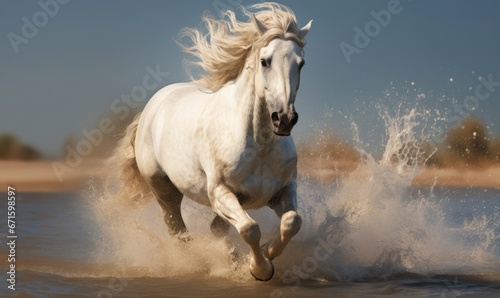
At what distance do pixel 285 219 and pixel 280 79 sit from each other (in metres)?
1.04

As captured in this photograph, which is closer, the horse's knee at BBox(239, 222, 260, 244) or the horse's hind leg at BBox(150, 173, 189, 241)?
the horse's knee at BBox(239, 222, 260, 244)

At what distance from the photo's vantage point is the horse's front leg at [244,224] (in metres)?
5.17

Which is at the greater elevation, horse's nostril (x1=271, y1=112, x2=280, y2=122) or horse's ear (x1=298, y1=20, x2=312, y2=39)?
horse's ear (x1=298, y1=20, x2=312, y2=39)

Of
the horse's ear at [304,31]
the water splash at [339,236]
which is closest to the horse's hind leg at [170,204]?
the water splash at [339,236]

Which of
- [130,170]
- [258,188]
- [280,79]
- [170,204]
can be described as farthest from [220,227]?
[280,79]

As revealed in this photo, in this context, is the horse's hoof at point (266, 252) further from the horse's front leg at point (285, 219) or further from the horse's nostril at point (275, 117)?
the horse's nostril at point (275, 117)

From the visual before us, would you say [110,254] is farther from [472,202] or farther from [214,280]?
[472,202]

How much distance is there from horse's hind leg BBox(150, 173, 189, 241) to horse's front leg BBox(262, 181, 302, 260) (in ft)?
5.48

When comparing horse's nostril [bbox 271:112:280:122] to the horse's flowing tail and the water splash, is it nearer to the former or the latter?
the water splash

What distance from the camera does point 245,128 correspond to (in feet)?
17.6

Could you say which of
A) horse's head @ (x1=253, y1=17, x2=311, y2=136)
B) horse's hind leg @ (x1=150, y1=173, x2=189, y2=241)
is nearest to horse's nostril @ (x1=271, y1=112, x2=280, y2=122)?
horse's head @ (x1=253, y1=17, x2=311, y2=136)

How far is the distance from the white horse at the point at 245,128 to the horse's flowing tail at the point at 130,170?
1225 mm

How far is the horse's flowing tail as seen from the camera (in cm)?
763

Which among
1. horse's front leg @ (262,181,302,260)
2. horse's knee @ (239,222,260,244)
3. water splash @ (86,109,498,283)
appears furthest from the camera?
water splash @ (86,109,498,283)
